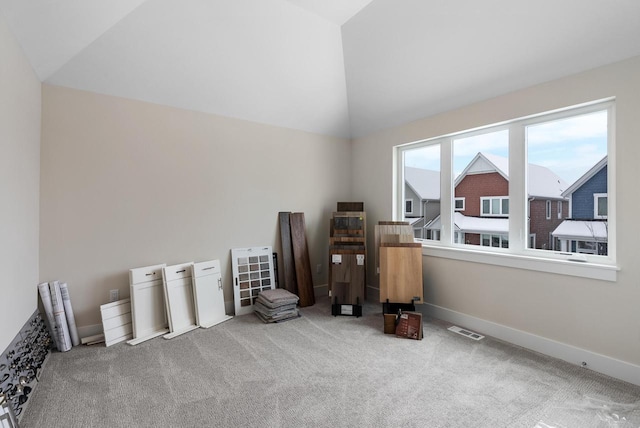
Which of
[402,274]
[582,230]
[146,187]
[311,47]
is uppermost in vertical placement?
[311,47]

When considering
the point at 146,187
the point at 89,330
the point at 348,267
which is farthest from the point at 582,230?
the point at 89,330

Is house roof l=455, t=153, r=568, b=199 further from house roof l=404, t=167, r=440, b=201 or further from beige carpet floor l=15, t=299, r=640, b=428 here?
beige carpet floor l=15, t=299, r=640, b=428

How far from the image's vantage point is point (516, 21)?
2314 millimetres

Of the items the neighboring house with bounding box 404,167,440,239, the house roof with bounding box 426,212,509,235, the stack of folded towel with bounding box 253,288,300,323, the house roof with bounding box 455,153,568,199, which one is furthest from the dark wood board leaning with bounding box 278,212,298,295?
the house roof with bounding box 455,153,568,199

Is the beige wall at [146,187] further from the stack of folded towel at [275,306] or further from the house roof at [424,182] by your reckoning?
the house roof at [424,182]

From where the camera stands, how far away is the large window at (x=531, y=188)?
2471mm

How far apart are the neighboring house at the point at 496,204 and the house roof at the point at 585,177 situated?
4cm

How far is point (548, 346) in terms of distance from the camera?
2605mm

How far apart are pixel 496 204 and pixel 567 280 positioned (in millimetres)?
934

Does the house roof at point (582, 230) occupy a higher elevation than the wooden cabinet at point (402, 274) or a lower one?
higher

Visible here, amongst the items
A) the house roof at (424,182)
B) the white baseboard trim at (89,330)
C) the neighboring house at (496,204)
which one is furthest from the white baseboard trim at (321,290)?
the white baseboard trim at (89,330)

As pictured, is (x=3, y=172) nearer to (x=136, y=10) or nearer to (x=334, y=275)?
(x=136, y=10)

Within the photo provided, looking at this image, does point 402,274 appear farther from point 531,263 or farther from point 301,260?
point 301,260

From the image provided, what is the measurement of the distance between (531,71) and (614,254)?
5.47ft
